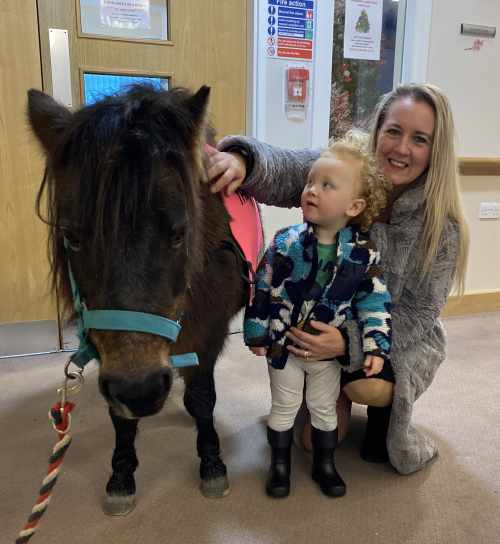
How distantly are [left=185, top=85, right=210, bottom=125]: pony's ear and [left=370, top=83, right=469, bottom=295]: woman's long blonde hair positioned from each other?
76 centimetres

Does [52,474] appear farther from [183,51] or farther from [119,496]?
[183,51]

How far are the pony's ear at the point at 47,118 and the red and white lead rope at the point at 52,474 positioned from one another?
1.73ft

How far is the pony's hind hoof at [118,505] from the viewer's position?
1.24m

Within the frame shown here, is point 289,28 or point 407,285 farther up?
point 289,28

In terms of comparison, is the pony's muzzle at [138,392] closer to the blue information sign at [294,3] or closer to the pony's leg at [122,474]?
the pony's leg at [122,474]

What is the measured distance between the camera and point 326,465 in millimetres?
1340

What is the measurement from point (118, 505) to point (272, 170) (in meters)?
1.05

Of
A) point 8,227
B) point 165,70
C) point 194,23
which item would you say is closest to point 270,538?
point 8,227

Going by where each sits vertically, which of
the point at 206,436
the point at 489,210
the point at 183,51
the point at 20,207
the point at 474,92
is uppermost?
the point at 183,51

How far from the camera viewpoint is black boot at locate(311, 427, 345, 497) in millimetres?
1313

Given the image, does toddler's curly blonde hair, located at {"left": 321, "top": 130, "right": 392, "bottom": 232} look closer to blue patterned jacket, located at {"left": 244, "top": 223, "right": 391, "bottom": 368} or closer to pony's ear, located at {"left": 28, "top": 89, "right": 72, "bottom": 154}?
blue patterned jacket, located at {"left": 244, "top": 223, "right": 391, "bottom": 368}

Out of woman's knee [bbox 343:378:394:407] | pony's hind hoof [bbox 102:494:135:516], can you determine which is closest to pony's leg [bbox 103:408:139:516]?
pony's hind hoof [bbox 102:494:135:516]

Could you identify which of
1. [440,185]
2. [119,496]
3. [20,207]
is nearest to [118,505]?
[119,496]

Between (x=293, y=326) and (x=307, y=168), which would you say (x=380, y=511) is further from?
(x=307, y=168)
